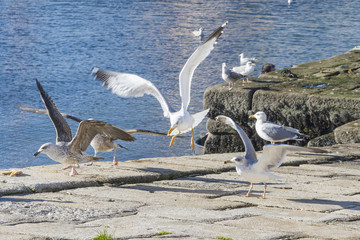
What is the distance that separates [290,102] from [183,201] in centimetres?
355

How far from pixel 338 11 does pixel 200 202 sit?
36.3m

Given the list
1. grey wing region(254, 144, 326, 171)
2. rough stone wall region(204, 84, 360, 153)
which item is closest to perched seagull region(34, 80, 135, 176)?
grey wing region(254, 144, 326, 171)

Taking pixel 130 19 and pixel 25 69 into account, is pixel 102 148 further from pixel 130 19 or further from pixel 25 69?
pixel 130 19

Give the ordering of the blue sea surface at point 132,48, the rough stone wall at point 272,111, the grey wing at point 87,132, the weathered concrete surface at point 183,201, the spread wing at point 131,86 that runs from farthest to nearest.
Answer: the blue sea surface at point 132,48 < the rough stone wall at point 272,111 < the spread wing at point 131,86 < the grey wing at point 87,132 < the weathered concrete surface at point 183,201

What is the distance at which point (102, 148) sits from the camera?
697 centimetres

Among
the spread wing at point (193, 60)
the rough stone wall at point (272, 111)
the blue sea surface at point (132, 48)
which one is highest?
the spread wing at point (193, 60)

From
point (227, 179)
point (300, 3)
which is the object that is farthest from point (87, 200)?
point (300, 3)

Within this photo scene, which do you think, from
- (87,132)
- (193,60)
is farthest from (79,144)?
(193,60)

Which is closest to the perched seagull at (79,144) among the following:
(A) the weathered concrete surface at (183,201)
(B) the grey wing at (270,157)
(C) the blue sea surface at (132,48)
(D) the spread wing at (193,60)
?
(A) the weathered concrete surface at (183,201)

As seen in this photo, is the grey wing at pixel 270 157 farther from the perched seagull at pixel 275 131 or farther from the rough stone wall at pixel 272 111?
the rough stone wall at pixel 272 111

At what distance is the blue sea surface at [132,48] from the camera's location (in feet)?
43.3

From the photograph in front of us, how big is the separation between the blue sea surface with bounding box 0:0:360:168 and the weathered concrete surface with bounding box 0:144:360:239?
4895 mm

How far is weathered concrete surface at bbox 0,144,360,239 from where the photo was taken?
393 centimetres

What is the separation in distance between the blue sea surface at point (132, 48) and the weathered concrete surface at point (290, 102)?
2743 mm
